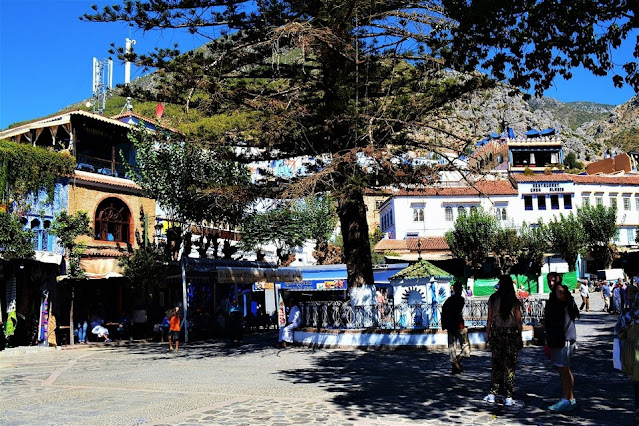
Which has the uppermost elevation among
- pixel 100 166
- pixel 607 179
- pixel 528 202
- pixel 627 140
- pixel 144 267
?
pixel 627 140

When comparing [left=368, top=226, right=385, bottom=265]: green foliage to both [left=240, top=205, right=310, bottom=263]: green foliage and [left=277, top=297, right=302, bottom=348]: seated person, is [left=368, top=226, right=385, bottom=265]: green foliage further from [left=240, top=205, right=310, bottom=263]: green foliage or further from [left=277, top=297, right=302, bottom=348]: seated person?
[left=277, top=297, right=302, bottom=348]: seated person

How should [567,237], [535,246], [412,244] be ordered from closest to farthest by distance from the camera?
[567,237], [535,246], [412,244]

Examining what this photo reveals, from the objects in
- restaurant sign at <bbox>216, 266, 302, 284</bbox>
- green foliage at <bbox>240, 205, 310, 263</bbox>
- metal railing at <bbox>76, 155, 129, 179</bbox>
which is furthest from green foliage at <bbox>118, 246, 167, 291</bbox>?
green foliage at <bbox>240, 205, 310, 263</bbox>

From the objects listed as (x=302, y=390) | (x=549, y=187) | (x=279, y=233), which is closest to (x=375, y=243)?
(x=549, y=187)

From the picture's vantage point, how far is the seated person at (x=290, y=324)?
1728 centimetres

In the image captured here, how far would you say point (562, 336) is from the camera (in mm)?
7449

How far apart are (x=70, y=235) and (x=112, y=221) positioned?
14.0 ft

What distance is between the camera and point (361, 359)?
44.1 feet

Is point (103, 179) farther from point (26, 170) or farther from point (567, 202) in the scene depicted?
point (567, 202)

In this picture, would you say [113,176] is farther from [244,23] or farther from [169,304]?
[244,23]

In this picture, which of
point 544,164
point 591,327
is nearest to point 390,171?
point 591,327

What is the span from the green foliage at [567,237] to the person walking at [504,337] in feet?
147

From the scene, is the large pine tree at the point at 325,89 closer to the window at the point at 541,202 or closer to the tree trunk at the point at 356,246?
the tree trunk at the point at 356,246

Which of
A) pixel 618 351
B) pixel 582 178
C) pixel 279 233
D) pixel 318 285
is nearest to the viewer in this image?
pixel 618 351
